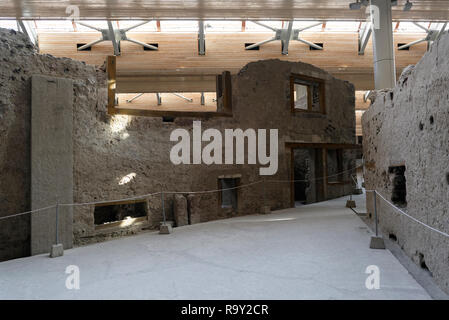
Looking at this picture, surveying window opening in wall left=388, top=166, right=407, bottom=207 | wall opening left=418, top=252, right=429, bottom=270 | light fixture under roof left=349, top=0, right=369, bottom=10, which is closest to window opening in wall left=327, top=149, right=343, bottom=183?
light fixture under roof left=349, top=0, right=369, bottom=10

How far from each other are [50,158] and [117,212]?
3.70m

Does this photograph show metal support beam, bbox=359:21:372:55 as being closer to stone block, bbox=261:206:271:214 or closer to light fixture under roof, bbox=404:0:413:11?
light fixture under roof, bbox=404:0:413:11

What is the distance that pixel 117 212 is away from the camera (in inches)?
364

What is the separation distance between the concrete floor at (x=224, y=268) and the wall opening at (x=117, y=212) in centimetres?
216

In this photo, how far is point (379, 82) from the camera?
35.3 feet

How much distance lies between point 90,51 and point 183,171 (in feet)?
35.2

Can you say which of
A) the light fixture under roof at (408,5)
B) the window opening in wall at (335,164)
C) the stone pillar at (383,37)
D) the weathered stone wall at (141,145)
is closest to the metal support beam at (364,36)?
the light fixture under roof at (408,5)

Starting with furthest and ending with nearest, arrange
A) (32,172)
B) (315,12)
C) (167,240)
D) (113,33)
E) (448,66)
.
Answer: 1. (113,33)
2. (315,12)
3. (167,240)
4. (32,172)
5. (448,66)

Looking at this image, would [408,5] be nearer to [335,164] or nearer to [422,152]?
[335,164]

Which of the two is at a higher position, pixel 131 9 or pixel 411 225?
pixel 131 9

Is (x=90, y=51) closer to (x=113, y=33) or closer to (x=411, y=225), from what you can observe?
(x=113, y=33)

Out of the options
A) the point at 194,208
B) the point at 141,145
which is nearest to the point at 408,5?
the point at 194,208

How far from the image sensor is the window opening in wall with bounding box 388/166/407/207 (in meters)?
5.31

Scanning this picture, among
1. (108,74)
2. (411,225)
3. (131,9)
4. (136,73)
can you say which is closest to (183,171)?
(108,74)
